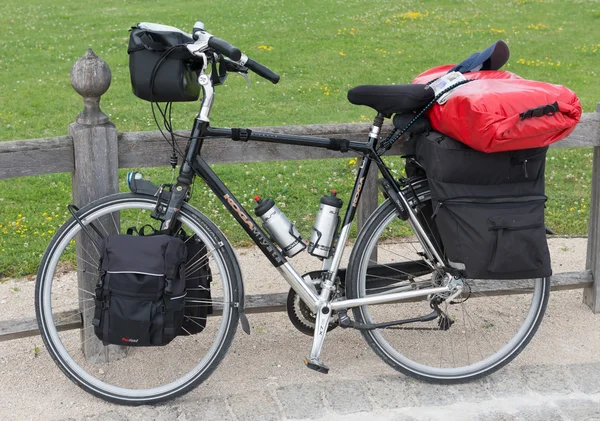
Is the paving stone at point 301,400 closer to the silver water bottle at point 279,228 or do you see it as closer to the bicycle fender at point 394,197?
the silver water bottle at point 279,228

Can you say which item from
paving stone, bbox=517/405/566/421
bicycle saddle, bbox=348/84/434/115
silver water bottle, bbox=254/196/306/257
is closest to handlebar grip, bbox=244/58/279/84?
bicycle saddle, bbox=348/84/434/115

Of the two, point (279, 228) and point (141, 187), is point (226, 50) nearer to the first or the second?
point (141, 187)

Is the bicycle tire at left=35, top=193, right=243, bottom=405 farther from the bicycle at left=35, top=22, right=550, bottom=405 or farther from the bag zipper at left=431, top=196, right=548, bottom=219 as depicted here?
the bag zipper at left=431, top=196, right=548, bottom=219

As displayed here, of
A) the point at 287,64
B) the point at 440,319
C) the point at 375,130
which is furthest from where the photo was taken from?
the point at 287,64

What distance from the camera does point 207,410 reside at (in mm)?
4082

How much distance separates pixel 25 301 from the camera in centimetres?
547

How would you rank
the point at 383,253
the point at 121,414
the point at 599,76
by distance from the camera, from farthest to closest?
the point at 599,76
the point at 383,253
the point at 121,414

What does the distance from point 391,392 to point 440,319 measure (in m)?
0.48

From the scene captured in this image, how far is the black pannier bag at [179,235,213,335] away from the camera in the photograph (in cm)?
411

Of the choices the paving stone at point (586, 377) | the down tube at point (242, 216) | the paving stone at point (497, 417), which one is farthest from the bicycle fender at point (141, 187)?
the paving stone at point (586, 377)

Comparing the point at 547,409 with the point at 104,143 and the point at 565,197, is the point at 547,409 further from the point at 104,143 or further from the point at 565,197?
the point at 565,197

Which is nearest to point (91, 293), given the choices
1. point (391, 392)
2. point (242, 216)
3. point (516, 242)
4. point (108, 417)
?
point (108, 417)

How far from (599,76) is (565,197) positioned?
5.80 m

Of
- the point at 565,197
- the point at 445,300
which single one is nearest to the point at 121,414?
the point at 445,300
